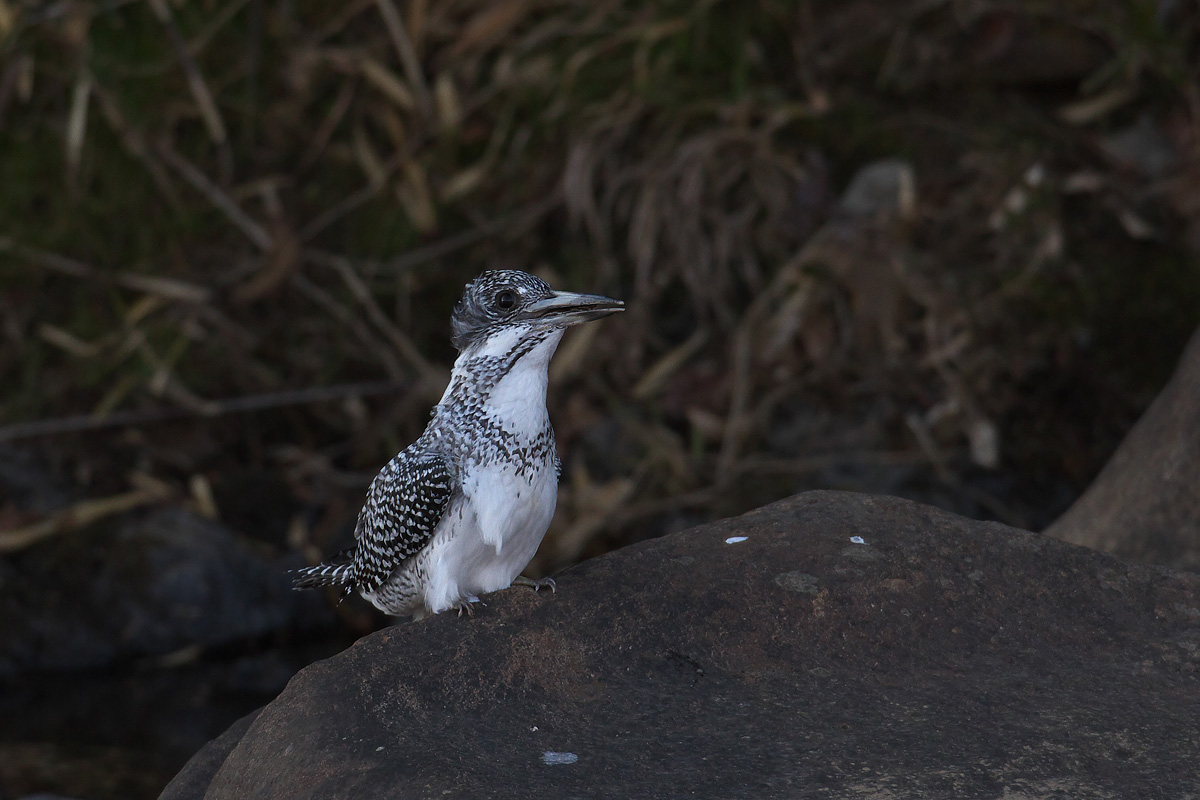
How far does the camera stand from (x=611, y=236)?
237 inches

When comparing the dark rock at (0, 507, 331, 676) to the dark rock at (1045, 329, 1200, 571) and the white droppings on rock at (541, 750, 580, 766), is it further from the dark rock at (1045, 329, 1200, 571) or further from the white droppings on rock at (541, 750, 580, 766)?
the white droppings on rock at (541, 750, 580, 766)

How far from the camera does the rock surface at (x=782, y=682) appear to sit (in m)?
2.30

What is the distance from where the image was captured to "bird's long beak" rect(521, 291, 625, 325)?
118 inches

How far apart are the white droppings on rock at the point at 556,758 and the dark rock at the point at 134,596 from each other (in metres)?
3.38

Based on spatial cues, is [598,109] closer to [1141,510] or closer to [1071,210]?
[1071,210]

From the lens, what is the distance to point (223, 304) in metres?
6.00

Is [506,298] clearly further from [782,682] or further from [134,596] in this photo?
[134,596]

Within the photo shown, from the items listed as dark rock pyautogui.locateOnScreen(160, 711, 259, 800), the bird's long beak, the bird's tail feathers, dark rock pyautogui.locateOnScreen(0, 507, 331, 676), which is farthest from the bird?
dark rock pyautogui.locateOnScreen(0, 507, 331, 676)

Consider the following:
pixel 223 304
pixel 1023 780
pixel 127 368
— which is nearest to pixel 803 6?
pixel 223 304

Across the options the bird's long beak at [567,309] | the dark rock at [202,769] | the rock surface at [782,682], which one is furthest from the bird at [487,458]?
the dark rock at [202,769]

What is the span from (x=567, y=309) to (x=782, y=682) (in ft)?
3.15

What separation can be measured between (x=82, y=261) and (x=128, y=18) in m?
1.12

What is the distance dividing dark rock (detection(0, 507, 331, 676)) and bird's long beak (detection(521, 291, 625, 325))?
2.90 m

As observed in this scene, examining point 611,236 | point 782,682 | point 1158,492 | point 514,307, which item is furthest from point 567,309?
point 611,236
